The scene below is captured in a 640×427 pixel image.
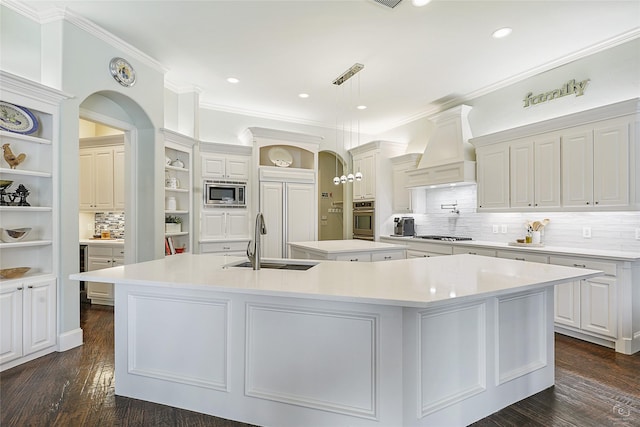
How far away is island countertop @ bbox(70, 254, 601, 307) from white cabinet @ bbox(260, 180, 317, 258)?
279 centimetres

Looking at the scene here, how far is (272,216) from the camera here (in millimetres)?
5398

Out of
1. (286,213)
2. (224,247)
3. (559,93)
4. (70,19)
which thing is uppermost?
(70,19)

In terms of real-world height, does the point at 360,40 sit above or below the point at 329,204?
above

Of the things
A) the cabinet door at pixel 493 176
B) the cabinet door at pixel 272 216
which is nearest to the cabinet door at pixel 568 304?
the cabinet door at pixel 493 176

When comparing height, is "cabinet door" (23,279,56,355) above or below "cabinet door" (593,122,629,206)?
below

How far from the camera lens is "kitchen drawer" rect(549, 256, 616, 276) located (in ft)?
9.73

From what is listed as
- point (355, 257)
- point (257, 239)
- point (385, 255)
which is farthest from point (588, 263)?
point (257, 239)

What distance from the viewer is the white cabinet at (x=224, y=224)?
5043 mm

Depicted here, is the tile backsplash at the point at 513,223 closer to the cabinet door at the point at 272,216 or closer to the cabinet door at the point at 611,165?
the cabinet door at the point at 611,165

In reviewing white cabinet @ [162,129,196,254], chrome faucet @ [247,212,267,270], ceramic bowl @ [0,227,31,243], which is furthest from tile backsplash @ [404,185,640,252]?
ceramic bowl @ [0,227,31,243]

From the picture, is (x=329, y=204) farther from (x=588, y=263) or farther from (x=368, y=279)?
(x=368, y=279)

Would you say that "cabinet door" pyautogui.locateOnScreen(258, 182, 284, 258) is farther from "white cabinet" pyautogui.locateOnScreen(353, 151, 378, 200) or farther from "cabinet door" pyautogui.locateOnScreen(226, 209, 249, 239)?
"white cabinet" pyautogui.locateOnScreen(353, 151, 378, 200)

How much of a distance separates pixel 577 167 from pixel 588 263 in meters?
1.01

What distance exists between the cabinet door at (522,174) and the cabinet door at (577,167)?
34 cm
